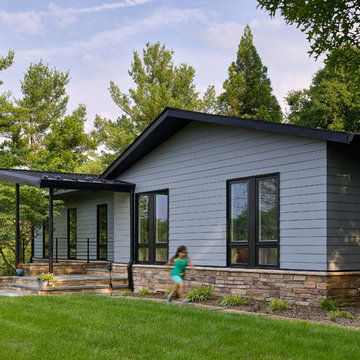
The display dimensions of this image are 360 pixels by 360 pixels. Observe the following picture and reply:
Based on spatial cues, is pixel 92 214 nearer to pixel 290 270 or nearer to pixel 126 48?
pixel 290 270

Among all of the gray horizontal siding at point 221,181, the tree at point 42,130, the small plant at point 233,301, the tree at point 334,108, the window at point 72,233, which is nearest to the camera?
the gray horizontal siding at point 221,181

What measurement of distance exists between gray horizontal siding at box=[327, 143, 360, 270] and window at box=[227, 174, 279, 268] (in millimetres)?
1246

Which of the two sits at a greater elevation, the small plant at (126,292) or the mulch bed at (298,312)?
the mulch bed at (298,312)

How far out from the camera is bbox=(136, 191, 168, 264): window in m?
14.5

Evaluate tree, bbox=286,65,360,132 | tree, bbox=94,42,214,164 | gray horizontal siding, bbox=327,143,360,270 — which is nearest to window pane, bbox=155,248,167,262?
gray horizontal siding, bbox=327,143,360,270

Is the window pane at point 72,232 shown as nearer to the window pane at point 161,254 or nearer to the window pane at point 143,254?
the window pane at point 143,254

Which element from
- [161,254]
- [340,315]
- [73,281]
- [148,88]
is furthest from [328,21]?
[148,88]

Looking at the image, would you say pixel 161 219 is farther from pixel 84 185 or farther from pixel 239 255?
pixel 239 255

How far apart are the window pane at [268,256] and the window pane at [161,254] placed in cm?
370

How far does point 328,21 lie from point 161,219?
21.1 feet

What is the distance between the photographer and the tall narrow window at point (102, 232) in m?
18.5

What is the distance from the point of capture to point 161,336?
282 inches

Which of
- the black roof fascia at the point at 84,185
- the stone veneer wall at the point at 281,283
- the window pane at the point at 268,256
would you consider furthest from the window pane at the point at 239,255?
the black roof fascia at the point at 84,185

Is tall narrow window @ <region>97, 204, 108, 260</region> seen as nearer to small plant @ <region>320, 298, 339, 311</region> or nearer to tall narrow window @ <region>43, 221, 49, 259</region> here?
tall narrow window @ <region>43, 221, 49, 259</region>
